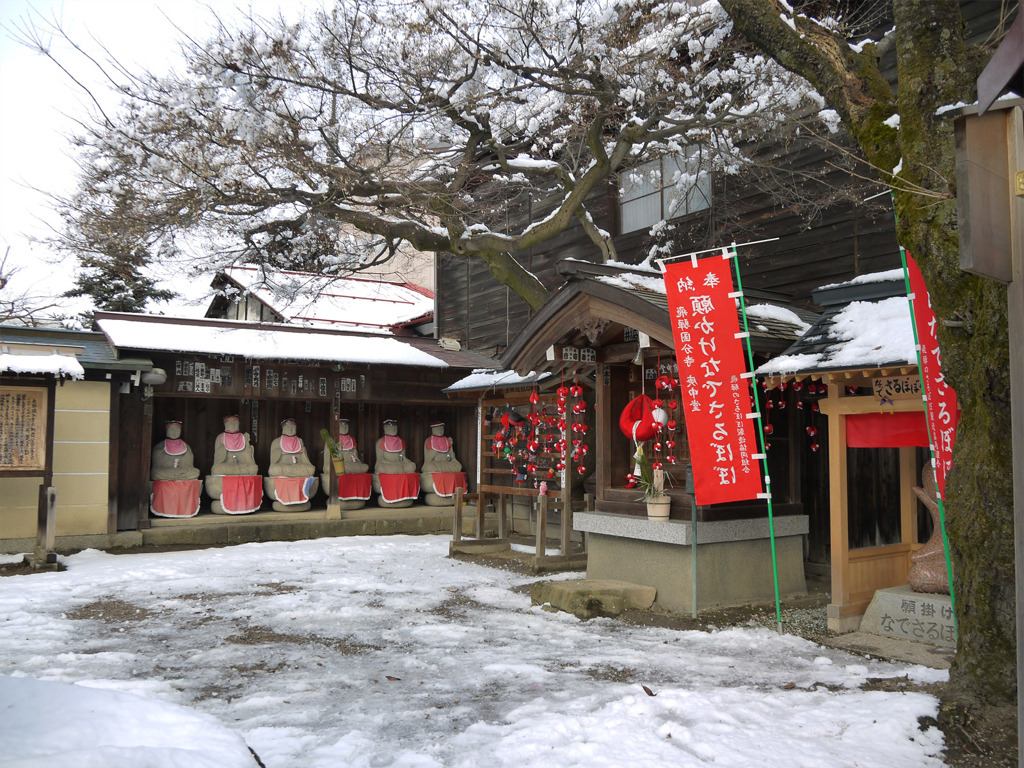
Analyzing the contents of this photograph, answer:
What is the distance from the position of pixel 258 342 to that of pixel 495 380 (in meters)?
4.95

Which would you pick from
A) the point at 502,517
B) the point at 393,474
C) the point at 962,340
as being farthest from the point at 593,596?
the point at 393,474

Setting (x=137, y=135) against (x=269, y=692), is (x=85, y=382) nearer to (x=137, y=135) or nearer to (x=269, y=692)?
(x=137, y=135)

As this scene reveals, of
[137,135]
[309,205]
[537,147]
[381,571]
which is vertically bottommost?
[381,571]

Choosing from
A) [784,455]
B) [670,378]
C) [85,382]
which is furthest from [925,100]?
[85,382]

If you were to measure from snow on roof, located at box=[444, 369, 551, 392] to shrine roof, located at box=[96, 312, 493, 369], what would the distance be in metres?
1.86

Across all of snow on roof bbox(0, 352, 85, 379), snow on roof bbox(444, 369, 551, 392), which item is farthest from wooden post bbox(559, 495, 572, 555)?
snow on roof bbox(0, 352, 85, 379)

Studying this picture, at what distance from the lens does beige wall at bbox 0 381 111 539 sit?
12.1 metres

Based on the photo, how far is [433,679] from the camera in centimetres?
596

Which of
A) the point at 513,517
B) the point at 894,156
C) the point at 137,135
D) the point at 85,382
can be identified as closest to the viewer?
the point at 894,156

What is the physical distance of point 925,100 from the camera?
4.99 meters

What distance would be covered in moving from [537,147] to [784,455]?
7.33 m

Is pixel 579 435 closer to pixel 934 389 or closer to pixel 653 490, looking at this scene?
pixel 653 490

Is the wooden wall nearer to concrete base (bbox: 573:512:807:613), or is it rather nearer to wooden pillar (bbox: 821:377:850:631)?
concrete base (bbox: 573:512:807:613)

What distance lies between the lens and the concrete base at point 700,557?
8.15 m
